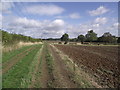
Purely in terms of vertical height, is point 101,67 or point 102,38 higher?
point 102,38

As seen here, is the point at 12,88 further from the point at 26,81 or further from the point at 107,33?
the point at 107,33

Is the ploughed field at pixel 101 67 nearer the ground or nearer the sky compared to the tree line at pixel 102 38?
nearer the ground

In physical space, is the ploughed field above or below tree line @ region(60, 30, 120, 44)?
below

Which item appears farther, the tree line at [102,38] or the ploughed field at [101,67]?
the tree line at [102,38]

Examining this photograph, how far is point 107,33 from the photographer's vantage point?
10556 centimetres

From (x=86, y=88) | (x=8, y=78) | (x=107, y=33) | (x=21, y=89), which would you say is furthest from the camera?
(x=107, y=33)

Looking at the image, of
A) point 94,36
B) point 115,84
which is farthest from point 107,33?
point 115,84

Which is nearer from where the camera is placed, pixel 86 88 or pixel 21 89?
pixel 21 89

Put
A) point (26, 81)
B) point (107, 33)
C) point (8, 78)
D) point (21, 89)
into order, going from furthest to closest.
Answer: point (107, 33)
point (8, 78)
point (26, 81)
point (21, 89)

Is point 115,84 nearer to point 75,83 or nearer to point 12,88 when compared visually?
point 75,83

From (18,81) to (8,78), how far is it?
2.56ft

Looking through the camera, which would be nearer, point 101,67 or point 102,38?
point 101,67

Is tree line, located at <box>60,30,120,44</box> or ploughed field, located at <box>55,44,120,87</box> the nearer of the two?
ploughed field, located at <box>55,44,120,87</box>

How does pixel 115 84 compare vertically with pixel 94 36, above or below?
below
